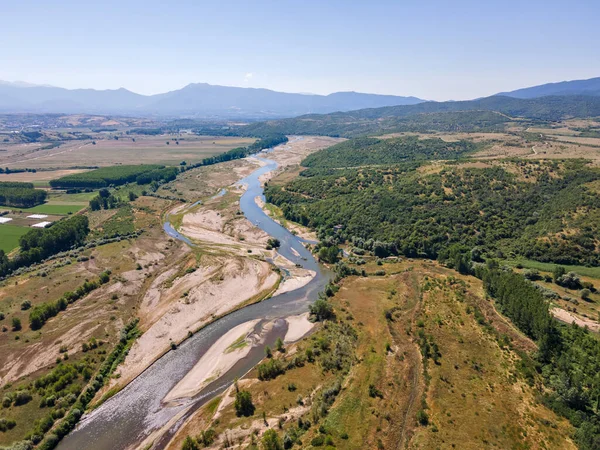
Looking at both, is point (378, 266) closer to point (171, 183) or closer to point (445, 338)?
point (445, 338)

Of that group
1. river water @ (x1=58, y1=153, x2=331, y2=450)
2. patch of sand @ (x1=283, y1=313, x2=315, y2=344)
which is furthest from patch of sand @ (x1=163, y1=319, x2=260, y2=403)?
patch of sand @ (x1=283, y1=313, x2=315, y2=344)

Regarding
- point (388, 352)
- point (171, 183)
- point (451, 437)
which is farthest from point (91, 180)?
point (451, 437)

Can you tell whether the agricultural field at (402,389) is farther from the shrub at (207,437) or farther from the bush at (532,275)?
the bush at (532,275)

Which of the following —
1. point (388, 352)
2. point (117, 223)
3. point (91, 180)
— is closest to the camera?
point (388, 352)

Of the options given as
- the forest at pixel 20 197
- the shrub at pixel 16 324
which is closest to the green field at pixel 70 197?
the forest at pixel 20 197

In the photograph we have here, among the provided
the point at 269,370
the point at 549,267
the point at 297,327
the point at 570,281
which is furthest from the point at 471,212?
the point at 269,370

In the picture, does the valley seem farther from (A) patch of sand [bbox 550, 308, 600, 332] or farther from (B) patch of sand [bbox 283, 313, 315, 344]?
(A) patch of sand [bbox 550, 308, 600, 332]
